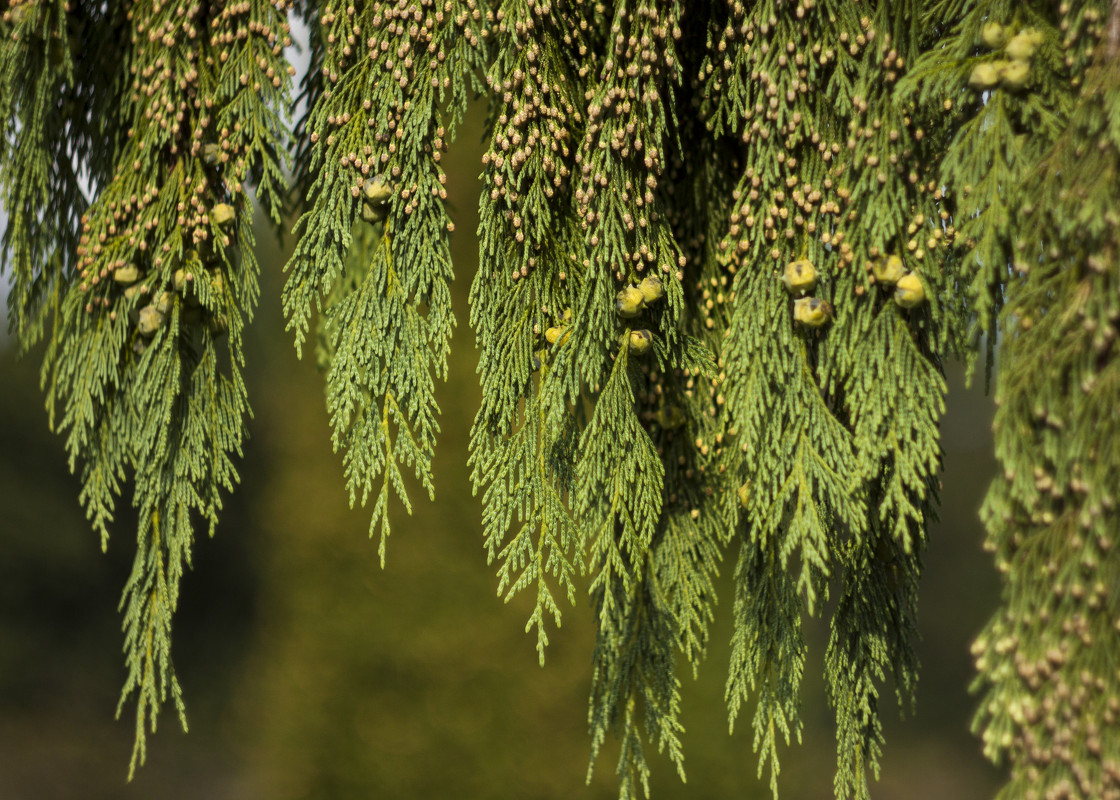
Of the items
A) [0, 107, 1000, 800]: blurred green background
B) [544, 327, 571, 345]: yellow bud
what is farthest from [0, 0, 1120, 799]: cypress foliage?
[0, 107, 1000, 800]: blurred green background

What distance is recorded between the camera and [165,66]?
69cm

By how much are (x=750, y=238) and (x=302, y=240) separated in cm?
38

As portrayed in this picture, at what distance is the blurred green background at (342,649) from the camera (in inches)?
65.0

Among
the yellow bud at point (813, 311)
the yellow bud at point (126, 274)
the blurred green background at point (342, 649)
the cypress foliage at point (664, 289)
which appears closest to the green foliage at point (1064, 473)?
the cypress foliage at point (664, 289)

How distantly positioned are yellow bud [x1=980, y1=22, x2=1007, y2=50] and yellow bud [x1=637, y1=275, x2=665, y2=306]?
277 mm

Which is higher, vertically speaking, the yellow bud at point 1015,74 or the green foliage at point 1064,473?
the yellow bud at point 1015,74

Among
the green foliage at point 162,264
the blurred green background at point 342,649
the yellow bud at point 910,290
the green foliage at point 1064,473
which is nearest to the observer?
the green foliage at point 1064,473

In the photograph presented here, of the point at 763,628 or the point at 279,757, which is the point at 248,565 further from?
the point at 763,628

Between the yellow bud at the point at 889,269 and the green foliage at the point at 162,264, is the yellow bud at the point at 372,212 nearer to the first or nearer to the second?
the green foliage at the point at 162,264

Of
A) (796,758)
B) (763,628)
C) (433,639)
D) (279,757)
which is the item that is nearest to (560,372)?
(763,628)

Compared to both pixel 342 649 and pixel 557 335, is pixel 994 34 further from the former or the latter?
pixel 342 649

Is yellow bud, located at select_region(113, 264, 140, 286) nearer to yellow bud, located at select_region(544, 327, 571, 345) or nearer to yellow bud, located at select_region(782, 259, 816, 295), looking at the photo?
yellow bud, located at select_region(544, 327, 571, 345)

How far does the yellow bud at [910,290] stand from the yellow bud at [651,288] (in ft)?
Answer: 0.58

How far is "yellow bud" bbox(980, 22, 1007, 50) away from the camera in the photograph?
20.0 inches
